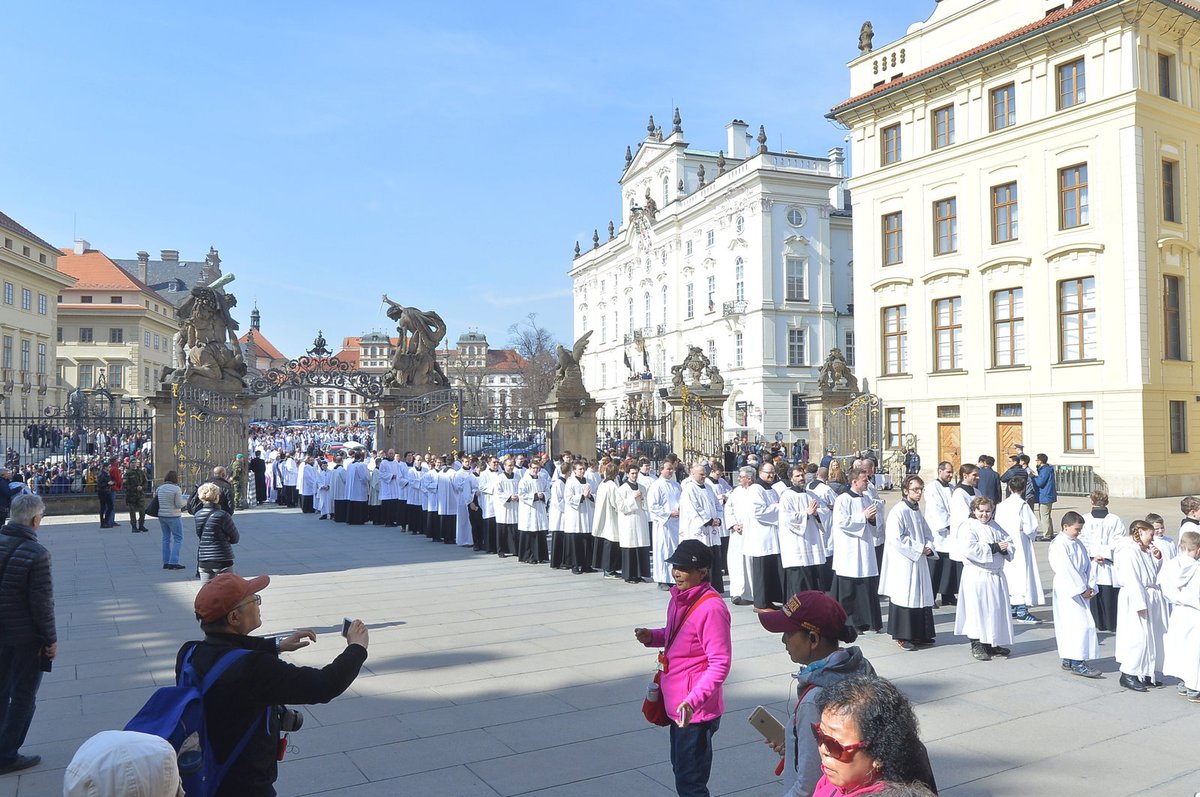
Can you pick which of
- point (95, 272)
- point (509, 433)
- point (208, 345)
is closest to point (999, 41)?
point (509, 433)

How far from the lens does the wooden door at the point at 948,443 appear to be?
29219 mm

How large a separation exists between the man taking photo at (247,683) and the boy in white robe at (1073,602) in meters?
7.04

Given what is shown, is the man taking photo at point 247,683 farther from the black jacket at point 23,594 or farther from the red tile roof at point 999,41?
the red tile roof at point 999,41

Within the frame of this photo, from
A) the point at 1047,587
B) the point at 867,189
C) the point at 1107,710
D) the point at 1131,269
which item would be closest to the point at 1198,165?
the point at 1131,269

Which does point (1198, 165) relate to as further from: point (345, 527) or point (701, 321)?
point (701, 321)

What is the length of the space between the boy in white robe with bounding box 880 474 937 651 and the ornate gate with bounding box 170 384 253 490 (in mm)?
18191

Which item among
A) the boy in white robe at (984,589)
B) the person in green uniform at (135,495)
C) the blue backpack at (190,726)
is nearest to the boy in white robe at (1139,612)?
the boy in white robe at (984,589)

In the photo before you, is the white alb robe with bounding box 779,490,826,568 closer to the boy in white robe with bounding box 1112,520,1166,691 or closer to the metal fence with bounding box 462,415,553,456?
the boy in white robe with bounding box 1112,520,1166,691

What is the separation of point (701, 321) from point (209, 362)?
36932mm

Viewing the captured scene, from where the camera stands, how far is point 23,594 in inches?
229

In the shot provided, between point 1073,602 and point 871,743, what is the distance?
6953mm

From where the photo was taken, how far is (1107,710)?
22.9 feet

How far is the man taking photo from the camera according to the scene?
3197 millimetres

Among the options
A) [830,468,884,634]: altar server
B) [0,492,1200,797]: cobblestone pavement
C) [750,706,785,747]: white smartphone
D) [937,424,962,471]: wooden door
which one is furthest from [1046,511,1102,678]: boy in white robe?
[937,424,962,471]: wooden door
